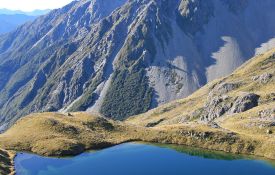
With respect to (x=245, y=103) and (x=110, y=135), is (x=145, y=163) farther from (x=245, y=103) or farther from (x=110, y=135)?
(x=245, y=103)

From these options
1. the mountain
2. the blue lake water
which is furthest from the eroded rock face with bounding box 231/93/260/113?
the blue lake water

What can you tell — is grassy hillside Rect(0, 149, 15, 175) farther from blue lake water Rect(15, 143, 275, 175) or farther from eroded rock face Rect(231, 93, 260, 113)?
eroded rock face Rect(231, 93, 260, 113)

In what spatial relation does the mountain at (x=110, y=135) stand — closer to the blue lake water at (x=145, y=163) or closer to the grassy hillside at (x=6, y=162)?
the blue lake water at (x=145, y=163)

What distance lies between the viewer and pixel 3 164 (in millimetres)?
98000

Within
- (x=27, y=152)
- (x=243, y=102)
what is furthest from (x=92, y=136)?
(x=243, y=102)

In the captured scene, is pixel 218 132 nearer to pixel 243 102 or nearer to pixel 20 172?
pixel 20 172

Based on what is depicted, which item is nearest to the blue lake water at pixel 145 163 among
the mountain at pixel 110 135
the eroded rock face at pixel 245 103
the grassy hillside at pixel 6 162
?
the grassy hillside at pixel 6 162

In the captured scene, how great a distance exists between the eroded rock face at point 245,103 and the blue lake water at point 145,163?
90487 millimetres

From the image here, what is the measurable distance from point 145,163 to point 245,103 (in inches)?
4231

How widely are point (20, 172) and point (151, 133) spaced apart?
3916 cm

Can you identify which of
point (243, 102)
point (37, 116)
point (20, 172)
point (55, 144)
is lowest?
point (20, 172)

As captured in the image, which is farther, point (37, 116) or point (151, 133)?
point (37, 116)

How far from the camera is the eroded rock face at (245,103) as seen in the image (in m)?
193

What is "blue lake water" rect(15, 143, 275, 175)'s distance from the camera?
92688 mm
